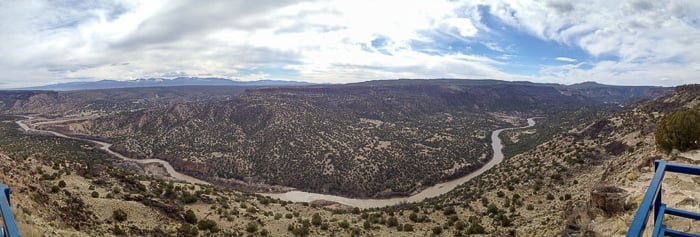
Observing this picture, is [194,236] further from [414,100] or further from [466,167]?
[414,100]

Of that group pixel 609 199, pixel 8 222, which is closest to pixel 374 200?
pixel 609 199

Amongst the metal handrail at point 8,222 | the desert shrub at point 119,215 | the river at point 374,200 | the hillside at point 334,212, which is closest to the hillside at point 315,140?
the river at point 374,200

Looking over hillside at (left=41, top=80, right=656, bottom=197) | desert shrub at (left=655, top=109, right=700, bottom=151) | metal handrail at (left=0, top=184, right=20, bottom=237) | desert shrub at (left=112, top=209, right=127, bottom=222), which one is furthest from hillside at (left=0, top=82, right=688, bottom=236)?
hillside at (left=41, top=80, right=656, bottom=197)

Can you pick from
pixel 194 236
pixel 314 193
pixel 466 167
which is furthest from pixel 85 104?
pixel 194 236

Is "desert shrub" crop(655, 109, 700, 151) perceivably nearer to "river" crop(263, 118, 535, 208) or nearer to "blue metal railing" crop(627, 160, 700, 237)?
"blue metal railing" crop(627, 160, 700, 237)

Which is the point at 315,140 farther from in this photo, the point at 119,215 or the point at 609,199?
the point at 609,199

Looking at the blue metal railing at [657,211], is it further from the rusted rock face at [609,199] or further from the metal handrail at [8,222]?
the rusted rock face at [609,199]
